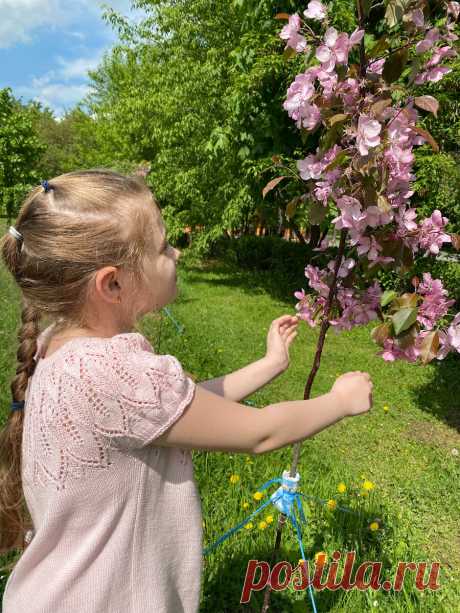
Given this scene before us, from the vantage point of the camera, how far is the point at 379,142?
1.27 metres

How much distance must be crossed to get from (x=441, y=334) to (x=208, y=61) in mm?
9956

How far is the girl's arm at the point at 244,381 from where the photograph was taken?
4.96 ft

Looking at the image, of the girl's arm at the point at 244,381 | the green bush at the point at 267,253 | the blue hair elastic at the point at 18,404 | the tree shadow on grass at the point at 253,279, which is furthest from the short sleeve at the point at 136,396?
the green bush at the point at 267,253

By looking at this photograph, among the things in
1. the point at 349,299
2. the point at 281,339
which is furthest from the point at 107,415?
the point at 349,299

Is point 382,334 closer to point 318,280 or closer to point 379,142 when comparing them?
point 318,280

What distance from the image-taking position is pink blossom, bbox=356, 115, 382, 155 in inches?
49.2

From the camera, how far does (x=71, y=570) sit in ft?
3.52

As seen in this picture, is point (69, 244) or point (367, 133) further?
point (367, 133)

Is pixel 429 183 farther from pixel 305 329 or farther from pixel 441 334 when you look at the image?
pixel 441 334

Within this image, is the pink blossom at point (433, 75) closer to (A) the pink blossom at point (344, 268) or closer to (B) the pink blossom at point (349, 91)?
(B) the pink blossom at point (349, 91)

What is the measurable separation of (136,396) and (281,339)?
0.72m

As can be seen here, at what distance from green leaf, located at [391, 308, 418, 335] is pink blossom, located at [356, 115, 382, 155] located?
478 mm

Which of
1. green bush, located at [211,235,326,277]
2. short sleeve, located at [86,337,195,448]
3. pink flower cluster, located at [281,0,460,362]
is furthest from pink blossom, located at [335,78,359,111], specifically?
green bush, located at [211,235,326,277]

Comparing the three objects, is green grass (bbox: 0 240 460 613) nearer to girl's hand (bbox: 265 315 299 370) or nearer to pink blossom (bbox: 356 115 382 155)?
girl's hand (bbox: 265 315 299 370)
